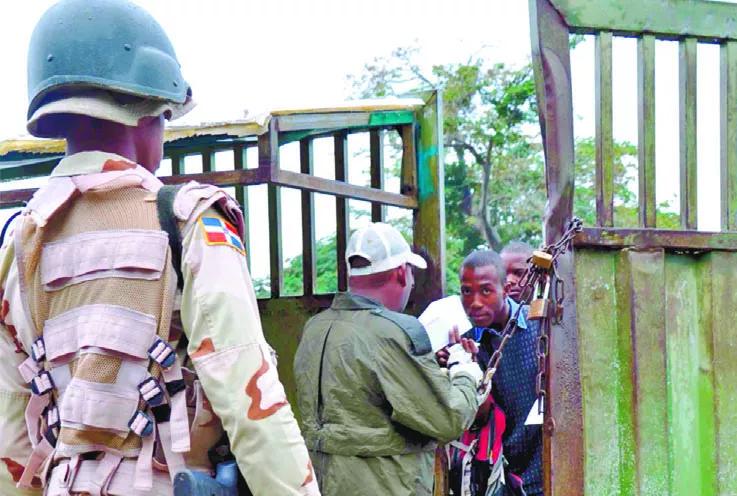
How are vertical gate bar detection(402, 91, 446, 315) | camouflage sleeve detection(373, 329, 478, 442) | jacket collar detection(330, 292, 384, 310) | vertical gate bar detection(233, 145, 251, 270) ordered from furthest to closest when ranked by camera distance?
1. vertical gate bar detection(233, 145, 251, 270)
2. vertical gate bar detection(402, 91, 446, 315)
3. jacket collar detection(330, 292, 384, 310)
4. camouflage sleeve detection(373, 329, 478, 442)

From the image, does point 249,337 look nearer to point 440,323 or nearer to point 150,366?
point 150,366

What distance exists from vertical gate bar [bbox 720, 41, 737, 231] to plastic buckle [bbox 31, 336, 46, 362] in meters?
2.53

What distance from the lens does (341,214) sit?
5879 mm

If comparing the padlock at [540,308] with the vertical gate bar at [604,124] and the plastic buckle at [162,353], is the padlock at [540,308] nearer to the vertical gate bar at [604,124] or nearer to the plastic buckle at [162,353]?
the vertical gate bar at [604,124]

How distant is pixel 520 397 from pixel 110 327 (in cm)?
291

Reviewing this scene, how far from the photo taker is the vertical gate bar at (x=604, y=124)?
3482mm

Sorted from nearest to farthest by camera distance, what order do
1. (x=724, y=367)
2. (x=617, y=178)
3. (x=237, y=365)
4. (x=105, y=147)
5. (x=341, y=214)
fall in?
(x=237, y=365) → (x=105, y=147) → (x=724, y=367) → (x=341, y=214) → (x=617, y=178)

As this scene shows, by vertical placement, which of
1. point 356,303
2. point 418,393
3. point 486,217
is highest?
point 486,217

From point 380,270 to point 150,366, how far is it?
90.1 inches

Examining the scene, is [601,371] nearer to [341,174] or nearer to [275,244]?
[341,174]

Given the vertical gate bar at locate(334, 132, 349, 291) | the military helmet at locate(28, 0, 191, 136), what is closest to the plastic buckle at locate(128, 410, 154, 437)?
the military helmet at locate(28, 0, 191, 136)

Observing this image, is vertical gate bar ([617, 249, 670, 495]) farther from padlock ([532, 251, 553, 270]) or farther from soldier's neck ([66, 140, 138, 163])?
soldier's neck ([66, 140, 138, 163])

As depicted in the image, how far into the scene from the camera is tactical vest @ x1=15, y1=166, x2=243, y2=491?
2.10 m

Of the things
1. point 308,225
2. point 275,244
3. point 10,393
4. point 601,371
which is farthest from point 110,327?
point 275,244
